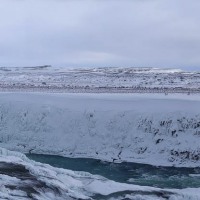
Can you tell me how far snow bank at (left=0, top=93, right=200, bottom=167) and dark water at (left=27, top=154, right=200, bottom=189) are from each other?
1.01m

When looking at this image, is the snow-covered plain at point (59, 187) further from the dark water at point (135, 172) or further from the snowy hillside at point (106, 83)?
the snowy hillside at point (106, 83)

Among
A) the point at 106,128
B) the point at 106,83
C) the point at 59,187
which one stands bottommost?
the point at 59,187

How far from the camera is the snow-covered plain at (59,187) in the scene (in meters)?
17.0

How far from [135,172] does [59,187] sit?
8.10m

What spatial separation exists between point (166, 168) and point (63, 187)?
998cm

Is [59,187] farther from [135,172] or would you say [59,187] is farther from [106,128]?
[106,128]

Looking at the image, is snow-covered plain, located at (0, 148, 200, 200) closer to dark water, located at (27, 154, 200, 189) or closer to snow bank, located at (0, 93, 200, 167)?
dark water, located at (27, 154, 200, 189)

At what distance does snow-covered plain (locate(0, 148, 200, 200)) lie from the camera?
17047 mm

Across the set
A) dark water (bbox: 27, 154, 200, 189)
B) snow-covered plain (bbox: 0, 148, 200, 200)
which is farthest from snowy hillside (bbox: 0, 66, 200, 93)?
snow-covered plain (bbox: 0, 148, 200, 200)

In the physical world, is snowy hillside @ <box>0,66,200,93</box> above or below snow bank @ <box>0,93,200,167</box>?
above

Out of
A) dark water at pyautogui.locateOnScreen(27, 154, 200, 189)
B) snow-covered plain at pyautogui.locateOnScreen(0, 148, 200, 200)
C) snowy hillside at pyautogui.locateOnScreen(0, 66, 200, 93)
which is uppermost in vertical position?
snowy hillside at pyautogui.locateOnScreen(0, 66, 200, 93)

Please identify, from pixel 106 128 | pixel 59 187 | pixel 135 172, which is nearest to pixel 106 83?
pixel 106 128

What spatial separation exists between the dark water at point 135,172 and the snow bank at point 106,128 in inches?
39.8

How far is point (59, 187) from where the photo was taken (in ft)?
59.7
